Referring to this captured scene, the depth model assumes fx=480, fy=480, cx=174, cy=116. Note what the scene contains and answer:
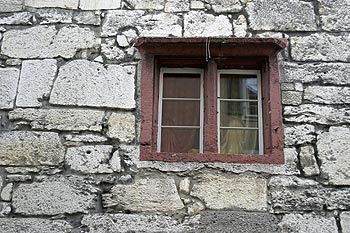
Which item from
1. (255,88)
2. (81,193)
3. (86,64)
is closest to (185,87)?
(255,88)

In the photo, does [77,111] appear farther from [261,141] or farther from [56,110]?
[261,141]

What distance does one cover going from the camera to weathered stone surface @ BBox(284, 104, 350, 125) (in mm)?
3706

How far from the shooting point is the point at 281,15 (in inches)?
161

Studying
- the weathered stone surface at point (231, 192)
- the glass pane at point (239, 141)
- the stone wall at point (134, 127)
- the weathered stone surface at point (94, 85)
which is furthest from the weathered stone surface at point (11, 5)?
the weathered stone surface at point (231, 192)

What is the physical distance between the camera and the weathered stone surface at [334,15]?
4.04 metres

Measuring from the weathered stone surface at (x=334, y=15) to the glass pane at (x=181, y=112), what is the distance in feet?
4.23

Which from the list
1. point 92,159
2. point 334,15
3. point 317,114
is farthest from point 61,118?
point 334,15

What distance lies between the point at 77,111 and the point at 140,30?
884 millimetres

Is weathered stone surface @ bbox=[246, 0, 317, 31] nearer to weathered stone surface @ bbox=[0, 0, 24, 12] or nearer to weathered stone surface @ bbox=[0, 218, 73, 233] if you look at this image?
weathered stone surface @ bbox=[0, 0, 24, 12]

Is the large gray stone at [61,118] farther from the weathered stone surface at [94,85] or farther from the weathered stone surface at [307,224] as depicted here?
the weathered stone surface at [307,224]

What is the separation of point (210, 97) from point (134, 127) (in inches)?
→ 25.6

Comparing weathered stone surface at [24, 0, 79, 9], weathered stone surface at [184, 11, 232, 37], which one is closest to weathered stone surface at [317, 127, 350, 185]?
weathered stone surface at [184, 11, 232, 37]

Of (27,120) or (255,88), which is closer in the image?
(27,120)

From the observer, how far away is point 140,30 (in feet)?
13.3
